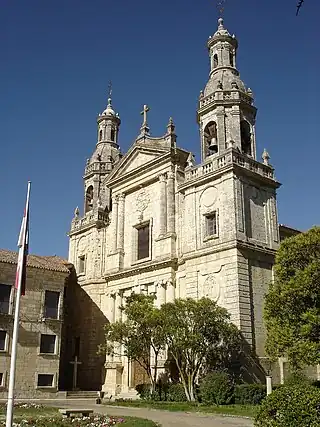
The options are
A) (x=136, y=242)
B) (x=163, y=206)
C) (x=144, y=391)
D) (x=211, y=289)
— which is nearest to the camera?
(x=211, y=289)

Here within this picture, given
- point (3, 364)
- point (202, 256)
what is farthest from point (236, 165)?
point (3, 364)

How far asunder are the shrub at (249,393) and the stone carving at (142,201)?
1630cm

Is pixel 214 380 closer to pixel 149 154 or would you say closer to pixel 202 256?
pixel 202 256

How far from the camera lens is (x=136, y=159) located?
38.5 meters

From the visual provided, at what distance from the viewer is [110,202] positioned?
1694 inches

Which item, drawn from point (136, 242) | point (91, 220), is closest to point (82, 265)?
point (91, 220)

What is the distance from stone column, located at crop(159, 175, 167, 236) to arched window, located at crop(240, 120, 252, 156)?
20.0 ft

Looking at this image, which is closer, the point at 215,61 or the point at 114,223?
the point at 215,61

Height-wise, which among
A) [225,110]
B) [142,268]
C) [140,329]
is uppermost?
[225,110]

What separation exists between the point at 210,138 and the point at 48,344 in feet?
Result: 57.9

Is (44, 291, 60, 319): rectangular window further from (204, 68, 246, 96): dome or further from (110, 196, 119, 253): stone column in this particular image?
(204, 68, 246, 96): dome

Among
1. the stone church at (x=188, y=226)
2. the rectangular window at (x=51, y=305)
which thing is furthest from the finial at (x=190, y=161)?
the rectangular window at (x=51, y=305)

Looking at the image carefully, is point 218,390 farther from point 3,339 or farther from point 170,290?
point 3,339

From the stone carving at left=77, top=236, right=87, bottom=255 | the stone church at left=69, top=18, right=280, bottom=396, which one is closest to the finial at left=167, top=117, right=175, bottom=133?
the stone church at left=69, top=18, right=280, bottom=396
